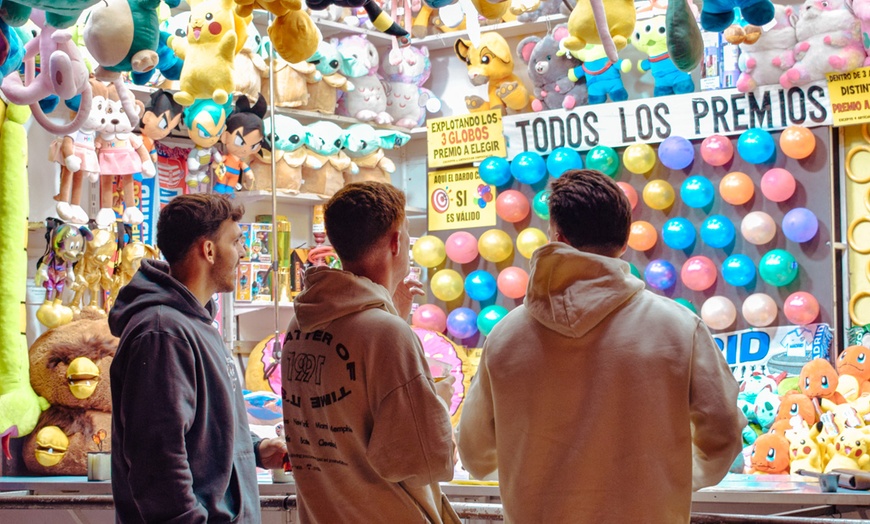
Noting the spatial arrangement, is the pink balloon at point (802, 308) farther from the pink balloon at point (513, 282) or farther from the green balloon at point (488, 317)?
the green balloon at point (488, 317)

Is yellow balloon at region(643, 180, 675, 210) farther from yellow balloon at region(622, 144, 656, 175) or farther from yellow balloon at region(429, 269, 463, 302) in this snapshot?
yellow balloon at region(429, 269, 463, 302)

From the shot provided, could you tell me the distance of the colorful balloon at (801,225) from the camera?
4.12 m

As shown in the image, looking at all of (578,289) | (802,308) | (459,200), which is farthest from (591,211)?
(459,200)

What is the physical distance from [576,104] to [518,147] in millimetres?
349

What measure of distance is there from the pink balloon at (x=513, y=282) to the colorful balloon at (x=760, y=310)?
39.7 inches

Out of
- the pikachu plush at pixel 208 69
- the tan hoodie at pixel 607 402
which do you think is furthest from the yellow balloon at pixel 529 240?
the tan hoodie at pixel 607 402

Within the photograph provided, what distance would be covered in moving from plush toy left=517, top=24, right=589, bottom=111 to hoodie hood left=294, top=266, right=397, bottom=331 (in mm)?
3165

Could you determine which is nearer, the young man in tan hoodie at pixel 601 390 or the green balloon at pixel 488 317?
the young man in tan hoodie at pixel 601 390

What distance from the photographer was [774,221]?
169 inches

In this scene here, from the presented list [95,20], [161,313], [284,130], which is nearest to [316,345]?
[161,313]

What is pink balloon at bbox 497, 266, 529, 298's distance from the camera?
468cm

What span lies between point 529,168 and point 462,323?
2.62ft

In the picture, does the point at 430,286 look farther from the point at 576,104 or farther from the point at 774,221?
the point at 774,221

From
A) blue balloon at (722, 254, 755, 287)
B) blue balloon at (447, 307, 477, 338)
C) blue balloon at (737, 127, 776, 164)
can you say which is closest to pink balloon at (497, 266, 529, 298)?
blue balloon at (447, 307, 477, 338)
